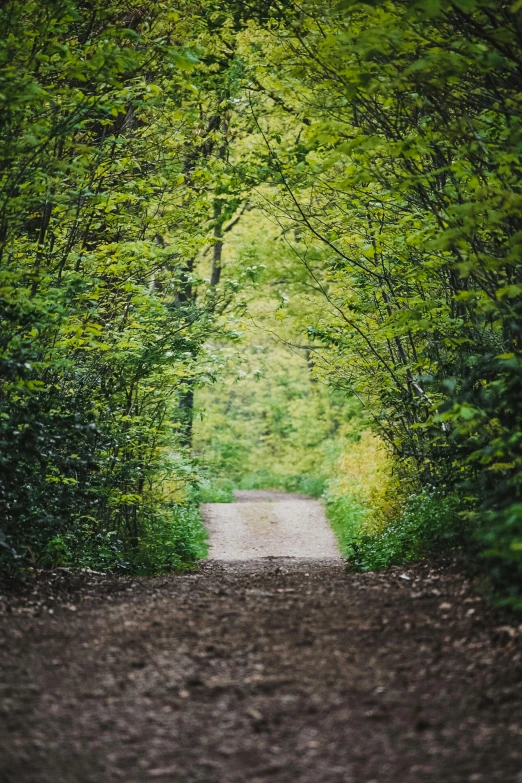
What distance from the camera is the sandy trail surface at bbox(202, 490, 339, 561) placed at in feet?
50.2

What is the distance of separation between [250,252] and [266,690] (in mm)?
12482

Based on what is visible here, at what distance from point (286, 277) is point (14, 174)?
14.5 metres

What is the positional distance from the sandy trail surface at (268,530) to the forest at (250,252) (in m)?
1.24

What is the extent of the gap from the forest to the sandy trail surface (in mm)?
1239

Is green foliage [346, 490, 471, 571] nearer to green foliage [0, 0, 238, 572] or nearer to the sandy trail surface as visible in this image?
green foliage [0, 0, 238, 572]

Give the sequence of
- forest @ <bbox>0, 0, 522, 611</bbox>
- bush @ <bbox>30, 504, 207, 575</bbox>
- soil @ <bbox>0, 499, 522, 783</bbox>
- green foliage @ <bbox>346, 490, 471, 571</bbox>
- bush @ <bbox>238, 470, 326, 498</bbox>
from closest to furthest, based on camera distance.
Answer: soil @ <bbox>0, 499, 522, 783</bbox> → forest @ <bbox>0, 0, 522, 611</bbox> → green foliage @ <bbox>346, 490, 471, 571</bbox> → bush @ <bbox>30, 504, 207, 575</bbox> → bush @ <bbox>238, 470, 326, 498</bbox>

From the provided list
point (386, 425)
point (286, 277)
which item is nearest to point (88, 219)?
point (386, 425)

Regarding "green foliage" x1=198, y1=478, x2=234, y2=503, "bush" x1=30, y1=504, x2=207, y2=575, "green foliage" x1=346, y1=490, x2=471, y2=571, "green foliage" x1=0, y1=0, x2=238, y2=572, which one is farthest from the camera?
"green foliage" x1=198, y1=478, x2=234, y2=503

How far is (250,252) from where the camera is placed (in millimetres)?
15516

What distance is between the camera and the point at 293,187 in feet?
35.4

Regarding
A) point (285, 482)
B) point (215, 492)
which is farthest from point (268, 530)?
point (285, 482)

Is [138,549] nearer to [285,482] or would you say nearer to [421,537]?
[421,537]

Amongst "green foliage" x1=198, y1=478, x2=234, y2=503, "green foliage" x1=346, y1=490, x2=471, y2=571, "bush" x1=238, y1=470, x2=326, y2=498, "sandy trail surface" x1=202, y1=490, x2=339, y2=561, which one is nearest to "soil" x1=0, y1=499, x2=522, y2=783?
"green foliage" x1=346, y1=490, x2=471, y2=571

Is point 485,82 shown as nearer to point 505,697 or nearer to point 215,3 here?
point 215,3
